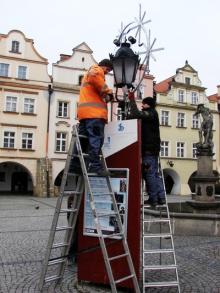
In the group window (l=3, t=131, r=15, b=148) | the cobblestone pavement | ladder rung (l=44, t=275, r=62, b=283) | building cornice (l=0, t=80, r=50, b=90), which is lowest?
the cobblestone pavement

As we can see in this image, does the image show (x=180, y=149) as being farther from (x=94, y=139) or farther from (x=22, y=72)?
(x=94, y=139)

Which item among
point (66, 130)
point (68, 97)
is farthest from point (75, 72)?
point (66, 130)

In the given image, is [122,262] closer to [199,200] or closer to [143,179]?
[143,179]

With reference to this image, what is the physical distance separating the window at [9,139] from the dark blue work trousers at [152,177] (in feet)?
Result: 81.6

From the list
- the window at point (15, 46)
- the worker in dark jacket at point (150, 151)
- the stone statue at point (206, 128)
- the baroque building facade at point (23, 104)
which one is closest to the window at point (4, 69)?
the baroque building facade at point (23, 104)

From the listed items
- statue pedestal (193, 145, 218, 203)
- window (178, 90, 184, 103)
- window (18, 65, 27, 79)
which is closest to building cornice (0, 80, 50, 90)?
window (18, 65, 27, 79)

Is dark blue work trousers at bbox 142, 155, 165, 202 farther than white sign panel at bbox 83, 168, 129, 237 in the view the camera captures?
Yes

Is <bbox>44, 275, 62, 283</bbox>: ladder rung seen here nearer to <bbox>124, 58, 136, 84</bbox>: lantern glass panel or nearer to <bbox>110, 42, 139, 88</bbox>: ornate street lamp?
<bbox>110, 42, 139, 88</bbox>: ornate street lamp

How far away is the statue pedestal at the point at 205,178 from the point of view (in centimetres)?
1426

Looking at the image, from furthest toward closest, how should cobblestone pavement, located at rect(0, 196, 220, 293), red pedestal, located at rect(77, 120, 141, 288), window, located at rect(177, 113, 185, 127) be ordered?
window, located at rect(177, 113, 185, 127) < cobblestone pavement, located at rect(0, 196, 220, 293) < red pedestal, located at rect(77, 120, 141, 288)

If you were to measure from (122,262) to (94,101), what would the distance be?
2.25 m

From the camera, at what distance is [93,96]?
5.29m

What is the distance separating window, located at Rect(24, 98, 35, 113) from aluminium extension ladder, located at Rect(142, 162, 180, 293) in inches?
848

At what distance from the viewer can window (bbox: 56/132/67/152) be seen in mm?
30844
